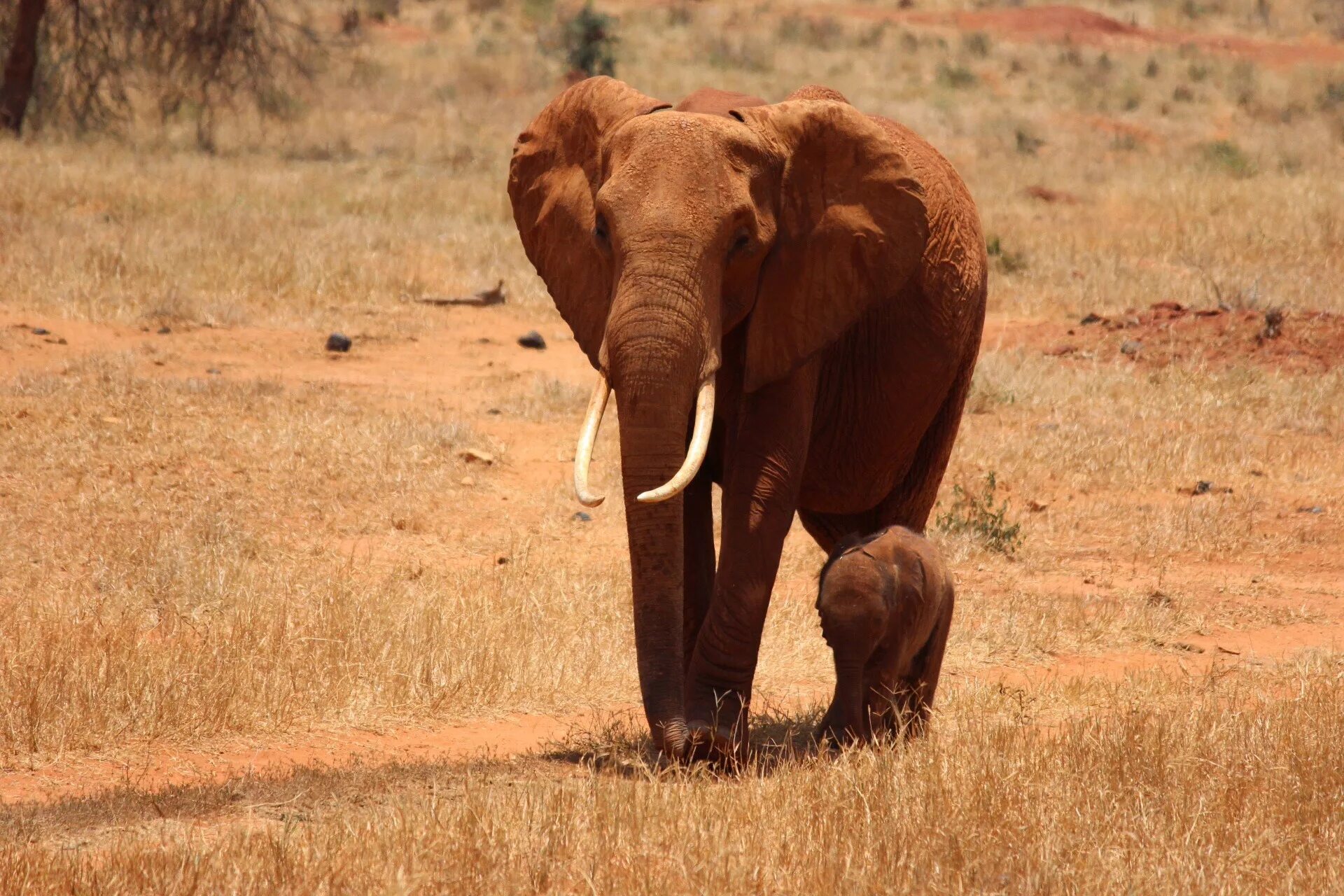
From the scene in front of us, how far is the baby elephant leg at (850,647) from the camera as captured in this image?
5273 millimetres

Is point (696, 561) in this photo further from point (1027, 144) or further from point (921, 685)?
point (1027, 144)

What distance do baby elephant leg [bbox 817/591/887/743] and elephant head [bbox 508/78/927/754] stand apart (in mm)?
514

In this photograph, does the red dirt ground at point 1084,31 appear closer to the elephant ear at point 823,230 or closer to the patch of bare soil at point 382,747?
the patch of bare soil at point 382,747

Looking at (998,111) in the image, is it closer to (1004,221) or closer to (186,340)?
(1004,221)

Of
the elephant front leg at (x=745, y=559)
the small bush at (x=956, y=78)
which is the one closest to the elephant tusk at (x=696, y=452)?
the elephant front leg at (x=745, y=559)

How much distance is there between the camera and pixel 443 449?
1047cm

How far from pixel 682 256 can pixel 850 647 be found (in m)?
1.43

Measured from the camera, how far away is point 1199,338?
13992 millimetres

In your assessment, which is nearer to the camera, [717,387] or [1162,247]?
[717,387]

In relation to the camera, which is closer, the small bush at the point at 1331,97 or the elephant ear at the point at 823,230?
the elephant ear at the point at 823,230

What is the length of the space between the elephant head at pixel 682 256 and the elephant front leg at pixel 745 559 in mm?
148

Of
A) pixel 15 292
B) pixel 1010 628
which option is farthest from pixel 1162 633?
pixel 15 292

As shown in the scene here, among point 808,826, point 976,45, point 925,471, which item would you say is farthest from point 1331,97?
point 808,826

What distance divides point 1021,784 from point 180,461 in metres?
6.25
